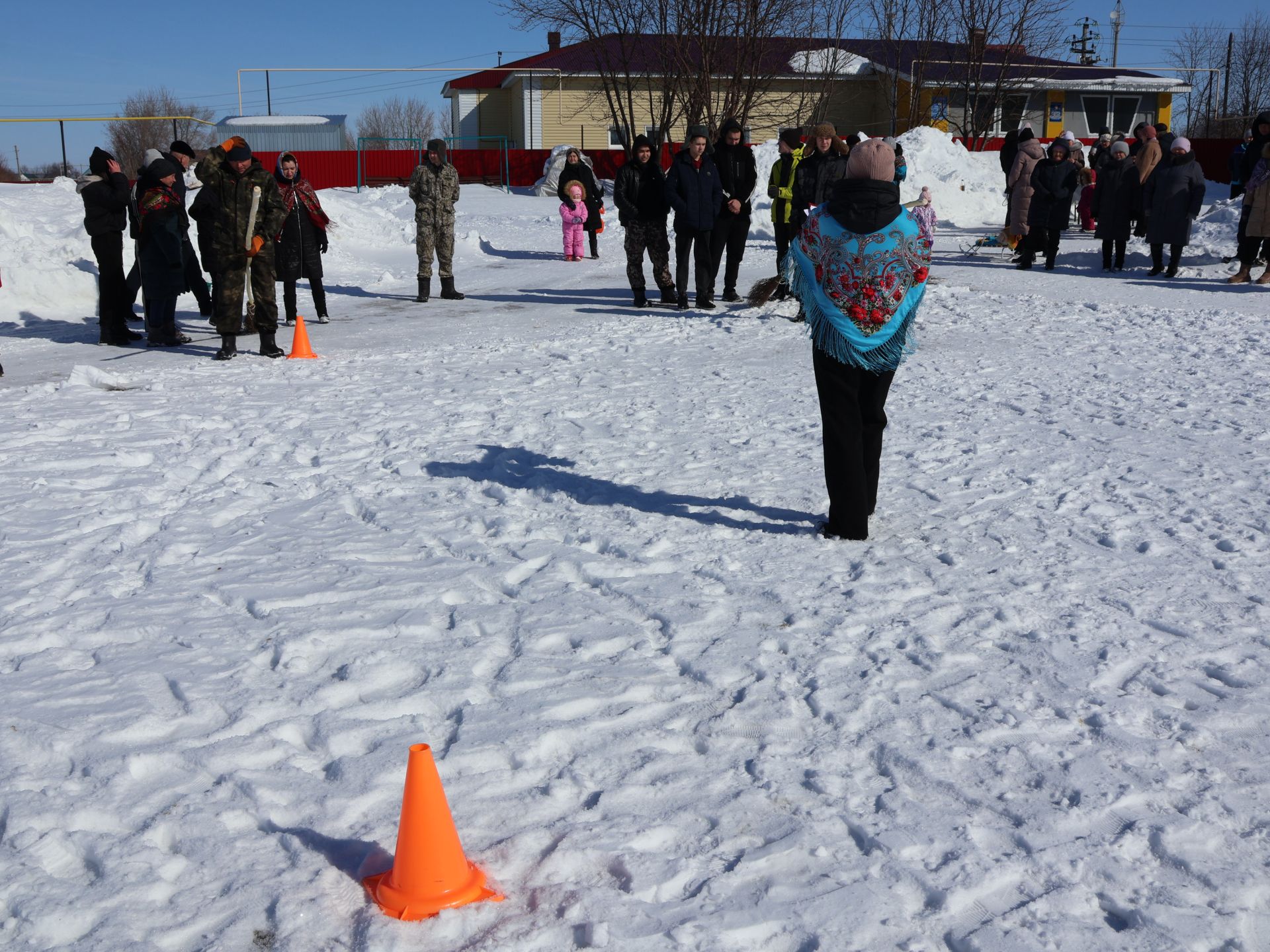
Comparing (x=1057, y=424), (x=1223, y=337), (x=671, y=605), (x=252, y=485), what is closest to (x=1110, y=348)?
(x=1223, y=337)

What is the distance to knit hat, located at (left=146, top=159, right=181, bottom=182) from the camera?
31.7 feet

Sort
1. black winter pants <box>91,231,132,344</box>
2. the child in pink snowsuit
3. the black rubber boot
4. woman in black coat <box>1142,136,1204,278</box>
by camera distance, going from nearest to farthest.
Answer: black winter pants <box>91,231,132,344</box>
woman in black coat <box>1142,136,1204,278</box>
the black rubber boot
the child in pink snowsuit

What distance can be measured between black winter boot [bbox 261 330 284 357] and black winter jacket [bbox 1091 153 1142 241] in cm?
1088

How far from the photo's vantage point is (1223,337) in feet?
31.0

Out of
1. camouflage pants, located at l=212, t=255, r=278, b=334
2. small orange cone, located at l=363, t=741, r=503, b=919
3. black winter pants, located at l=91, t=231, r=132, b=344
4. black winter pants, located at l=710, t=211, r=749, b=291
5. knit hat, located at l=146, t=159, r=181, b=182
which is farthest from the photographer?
black winter pants, located at l=710, t=211, r=749, b=291

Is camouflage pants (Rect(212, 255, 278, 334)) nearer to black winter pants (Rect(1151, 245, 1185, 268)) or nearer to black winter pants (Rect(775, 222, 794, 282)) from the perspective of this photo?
black winter pants (Rect(775, 222, 794, 282))

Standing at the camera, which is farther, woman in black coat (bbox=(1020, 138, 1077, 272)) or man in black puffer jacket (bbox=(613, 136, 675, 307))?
woman in black coat (bbox=(1020, 138, 1077, 272))

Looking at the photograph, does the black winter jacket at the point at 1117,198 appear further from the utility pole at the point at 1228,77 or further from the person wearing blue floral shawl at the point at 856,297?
the utility pole at the point at 1228,77

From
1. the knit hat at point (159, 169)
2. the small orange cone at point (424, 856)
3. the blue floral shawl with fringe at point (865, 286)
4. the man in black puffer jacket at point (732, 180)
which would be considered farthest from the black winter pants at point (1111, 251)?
the small orange cone at point (424, 856)

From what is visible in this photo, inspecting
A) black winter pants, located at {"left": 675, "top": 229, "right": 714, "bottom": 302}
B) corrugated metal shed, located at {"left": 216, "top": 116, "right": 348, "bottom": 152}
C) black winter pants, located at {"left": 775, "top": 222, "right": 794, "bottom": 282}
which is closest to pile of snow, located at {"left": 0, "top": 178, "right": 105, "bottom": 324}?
black winter pants, located at {"left": 675, "top": 229, "right": 714, "bottom": 302}

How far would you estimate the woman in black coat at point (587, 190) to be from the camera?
17516 mm

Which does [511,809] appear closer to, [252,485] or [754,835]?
[754,835]

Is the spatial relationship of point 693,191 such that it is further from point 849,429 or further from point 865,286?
point 849,429

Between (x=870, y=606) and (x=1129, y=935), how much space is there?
6.06 ft
